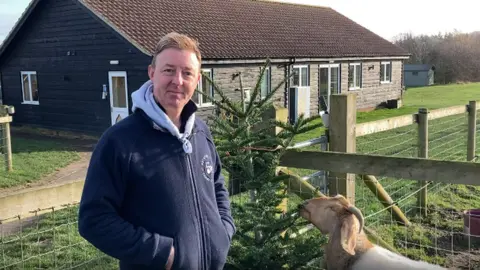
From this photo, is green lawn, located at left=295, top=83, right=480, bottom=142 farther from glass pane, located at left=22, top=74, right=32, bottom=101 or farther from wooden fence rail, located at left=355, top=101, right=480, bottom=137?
glass pane, located at left=22, top=74, right=32, bottom=101

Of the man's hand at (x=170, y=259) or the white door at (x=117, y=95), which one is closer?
the man's hand at (x=170, y=259)

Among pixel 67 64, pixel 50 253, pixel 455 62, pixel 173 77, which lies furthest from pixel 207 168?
pixel 455 62

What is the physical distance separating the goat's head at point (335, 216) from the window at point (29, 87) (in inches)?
703

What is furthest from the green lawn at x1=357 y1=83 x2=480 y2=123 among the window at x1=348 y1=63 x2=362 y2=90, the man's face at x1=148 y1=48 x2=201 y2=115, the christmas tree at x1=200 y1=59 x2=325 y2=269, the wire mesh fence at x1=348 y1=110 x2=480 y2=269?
the man's face at x1=148 y1=48 x2=201 y2=115

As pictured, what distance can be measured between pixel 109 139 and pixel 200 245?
0.65 m

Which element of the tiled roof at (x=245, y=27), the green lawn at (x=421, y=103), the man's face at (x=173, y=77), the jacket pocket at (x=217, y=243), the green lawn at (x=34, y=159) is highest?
the tiled roof at (x=245, y=27)

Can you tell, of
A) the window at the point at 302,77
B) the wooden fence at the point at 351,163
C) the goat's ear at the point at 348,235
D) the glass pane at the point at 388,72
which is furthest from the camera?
the glass pane at the point at 388,72

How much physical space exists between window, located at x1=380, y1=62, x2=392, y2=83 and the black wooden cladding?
15.8 metres

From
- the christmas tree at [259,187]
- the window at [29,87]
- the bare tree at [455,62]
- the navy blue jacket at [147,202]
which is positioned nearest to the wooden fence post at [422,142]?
the christmas tree at [259,187]

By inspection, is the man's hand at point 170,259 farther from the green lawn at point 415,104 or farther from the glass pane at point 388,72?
the glass pane at point 388,72

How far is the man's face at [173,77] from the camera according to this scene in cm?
237

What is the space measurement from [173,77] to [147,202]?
0.59 m

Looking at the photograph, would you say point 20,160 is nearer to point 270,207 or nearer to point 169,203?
point 270,207

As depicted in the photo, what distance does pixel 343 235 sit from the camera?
3.99 metres
